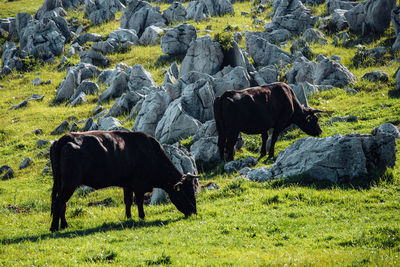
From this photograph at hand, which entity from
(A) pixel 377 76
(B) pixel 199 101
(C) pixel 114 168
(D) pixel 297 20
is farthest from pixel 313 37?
(C) pixel 114 168

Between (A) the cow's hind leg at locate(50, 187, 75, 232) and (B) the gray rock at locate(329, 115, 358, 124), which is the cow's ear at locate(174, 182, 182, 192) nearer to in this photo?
(A) the cow's hind leg at locate(50, 187, 75, 232)

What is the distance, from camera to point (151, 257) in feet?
33.7

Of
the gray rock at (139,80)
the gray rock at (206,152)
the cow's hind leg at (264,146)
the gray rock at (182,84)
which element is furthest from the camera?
the gray rock at (139,80)

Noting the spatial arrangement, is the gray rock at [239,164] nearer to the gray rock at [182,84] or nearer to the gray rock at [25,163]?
the gray rock at [182,84]

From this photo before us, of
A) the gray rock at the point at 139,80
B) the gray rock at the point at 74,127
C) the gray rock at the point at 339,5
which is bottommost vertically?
the gray rock at the point at 74,127

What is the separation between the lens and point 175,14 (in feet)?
178

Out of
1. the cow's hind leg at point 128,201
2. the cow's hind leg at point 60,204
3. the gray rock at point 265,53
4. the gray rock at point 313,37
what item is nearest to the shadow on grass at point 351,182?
the cow's hind leg at point 128,201

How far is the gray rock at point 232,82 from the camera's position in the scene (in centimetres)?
2789

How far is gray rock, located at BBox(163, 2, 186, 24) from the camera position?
54.1m

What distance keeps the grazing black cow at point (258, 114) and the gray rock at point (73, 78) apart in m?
22.5

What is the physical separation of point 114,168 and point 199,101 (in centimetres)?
1312

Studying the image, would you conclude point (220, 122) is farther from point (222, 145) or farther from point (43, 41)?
point (43, 41)

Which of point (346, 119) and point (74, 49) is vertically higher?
point (74, 49)

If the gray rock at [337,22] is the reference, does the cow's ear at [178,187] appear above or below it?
below
